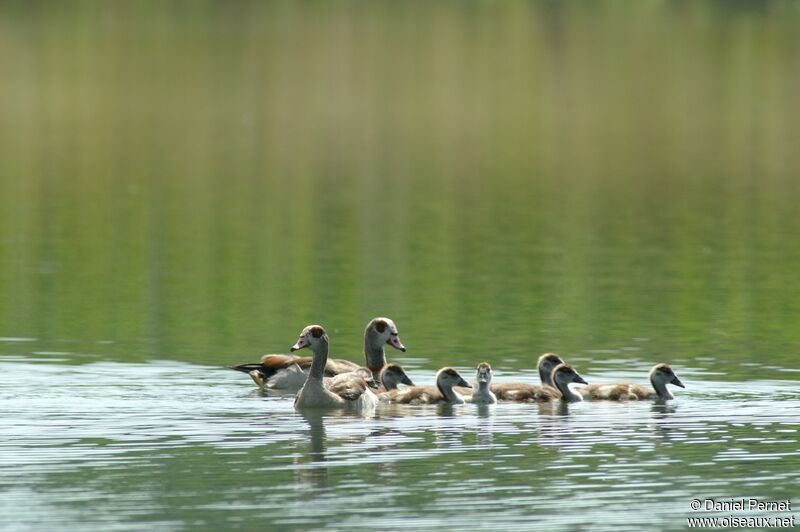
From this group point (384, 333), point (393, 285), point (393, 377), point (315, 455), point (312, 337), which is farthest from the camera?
point (393, 285)

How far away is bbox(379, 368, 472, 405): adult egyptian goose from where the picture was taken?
2136 centimetres

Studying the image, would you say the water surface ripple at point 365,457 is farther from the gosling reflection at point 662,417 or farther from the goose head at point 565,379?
the goose head at point 565,379

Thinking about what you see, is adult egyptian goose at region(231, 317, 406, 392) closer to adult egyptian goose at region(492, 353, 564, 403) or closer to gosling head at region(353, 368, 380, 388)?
gosling head at region(353, 368, 380, 388)

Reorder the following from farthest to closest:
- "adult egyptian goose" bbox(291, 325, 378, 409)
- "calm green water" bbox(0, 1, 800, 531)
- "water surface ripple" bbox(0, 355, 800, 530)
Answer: "adult egyptian goose" bbox(291, 325, 378, 409) < "calm green water" bbox(0, 1, 800, 531) < "water surface ripple" bbox(0, 355, 800, 530)

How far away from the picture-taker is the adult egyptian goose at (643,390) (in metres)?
21.7

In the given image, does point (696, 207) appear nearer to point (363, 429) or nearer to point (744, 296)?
point (744, 296)

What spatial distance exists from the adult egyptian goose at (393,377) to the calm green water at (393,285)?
108cm

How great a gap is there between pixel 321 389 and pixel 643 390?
11.4ft

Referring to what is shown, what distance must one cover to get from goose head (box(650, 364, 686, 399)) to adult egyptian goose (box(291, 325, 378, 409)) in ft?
10.1

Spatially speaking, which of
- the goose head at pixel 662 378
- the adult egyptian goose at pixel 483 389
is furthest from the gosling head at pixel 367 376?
the goose head at pixel 662 378

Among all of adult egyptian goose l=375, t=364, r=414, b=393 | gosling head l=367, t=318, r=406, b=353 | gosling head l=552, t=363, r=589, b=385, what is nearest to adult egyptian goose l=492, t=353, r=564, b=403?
gosling head l=552, t=363, r=589, b=385
